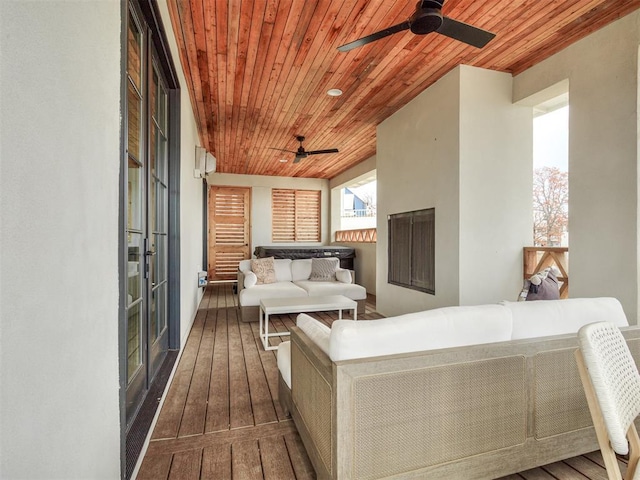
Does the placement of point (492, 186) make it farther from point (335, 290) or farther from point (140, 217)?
point (140, 217)

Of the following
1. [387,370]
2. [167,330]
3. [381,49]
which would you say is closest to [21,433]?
[387,370]

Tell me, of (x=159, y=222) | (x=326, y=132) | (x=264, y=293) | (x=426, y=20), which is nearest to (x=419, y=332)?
(x=426, y=20)

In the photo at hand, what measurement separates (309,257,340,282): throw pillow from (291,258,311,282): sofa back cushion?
11 cm

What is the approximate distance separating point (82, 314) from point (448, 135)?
11.6ft

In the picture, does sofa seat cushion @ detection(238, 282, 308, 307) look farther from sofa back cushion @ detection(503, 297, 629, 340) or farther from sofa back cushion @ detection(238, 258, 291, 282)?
sofa back cushion @ detection(503, 297, 629, 340)

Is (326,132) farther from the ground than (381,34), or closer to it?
farther from the ground

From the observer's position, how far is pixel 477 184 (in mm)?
3373

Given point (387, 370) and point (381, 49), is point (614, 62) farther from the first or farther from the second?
point (387, 370)

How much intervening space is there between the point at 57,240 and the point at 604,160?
3.55m

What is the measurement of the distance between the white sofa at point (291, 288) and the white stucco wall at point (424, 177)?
1.61 ft

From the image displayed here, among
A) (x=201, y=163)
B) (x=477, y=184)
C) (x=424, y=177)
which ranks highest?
(x=201, y=163)

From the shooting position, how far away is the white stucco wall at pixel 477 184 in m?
3.33

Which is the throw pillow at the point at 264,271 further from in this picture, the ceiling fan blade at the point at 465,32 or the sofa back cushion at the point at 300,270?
the ceiling fan blade at the point at 465,32

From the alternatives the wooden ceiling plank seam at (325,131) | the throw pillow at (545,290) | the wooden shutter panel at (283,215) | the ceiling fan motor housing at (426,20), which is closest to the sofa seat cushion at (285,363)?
the throw pillow at (545,290)
